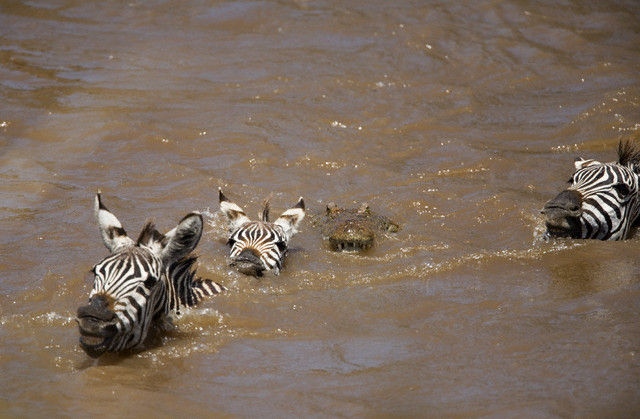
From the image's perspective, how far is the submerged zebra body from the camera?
541cm

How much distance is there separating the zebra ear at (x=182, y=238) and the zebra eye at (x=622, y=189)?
16.0 feet

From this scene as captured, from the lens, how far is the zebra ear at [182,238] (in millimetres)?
5824

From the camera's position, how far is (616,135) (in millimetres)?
13000

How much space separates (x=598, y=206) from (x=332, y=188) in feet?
13.4

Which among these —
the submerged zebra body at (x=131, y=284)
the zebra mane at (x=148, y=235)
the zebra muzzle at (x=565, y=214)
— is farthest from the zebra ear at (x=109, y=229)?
the zebra muzzle at (x=565, y=214)

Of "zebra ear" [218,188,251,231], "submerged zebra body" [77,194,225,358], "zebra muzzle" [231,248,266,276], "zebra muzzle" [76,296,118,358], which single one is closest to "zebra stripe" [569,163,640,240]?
"zebra muzzle" [231,248,266,276]

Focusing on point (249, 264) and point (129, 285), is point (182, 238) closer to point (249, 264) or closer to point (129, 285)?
point (129, 285)

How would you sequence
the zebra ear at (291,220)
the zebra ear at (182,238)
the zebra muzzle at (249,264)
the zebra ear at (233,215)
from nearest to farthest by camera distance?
the zebra ear at (182,238) → the zebra muzzle at (249,264) → the zebra ear at (233,215) → the zebra ear at (291,220)

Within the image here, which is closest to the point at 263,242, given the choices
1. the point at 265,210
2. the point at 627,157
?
the point at 265,210

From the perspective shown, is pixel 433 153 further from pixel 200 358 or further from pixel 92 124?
pixel 200 358

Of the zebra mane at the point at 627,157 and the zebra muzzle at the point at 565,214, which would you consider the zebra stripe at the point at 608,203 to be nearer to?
the zebra muzzle at the point at 565,214

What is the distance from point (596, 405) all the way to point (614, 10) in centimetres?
1526

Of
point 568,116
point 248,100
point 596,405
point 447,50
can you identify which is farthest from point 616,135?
point 596,405

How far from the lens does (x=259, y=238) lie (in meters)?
8.80
